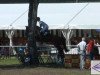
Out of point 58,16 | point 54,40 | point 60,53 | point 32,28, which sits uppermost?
point 58,16

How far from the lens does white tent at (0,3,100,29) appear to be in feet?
116

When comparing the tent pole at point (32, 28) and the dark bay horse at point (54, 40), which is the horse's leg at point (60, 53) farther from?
the tent pole at point (32, 28)

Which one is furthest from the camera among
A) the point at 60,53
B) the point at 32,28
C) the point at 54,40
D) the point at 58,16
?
the point at 58,16

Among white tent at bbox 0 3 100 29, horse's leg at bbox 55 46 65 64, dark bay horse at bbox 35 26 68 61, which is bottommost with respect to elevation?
horse's leg at bbox 55 46 65 64

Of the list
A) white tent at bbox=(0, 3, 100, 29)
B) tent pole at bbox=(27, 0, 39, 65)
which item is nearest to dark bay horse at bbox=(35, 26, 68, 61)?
tent pole at bbox=(27, 0, 39, 65)

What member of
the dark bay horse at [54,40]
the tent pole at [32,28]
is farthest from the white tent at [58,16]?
the tent pole at [32,28]

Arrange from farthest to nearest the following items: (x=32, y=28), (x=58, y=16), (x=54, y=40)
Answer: (x=58, y=16) → (x=54, y=40) → (x=32, y=28)

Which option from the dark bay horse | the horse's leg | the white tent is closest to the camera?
the dark bay horse

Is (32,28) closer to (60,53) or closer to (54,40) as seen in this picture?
(54,40)

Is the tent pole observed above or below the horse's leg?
above

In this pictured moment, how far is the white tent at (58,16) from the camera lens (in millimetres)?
35250

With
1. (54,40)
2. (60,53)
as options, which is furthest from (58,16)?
(54,40)

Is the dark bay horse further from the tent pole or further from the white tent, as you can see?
the white tent

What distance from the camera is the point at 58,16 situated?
37.3m
